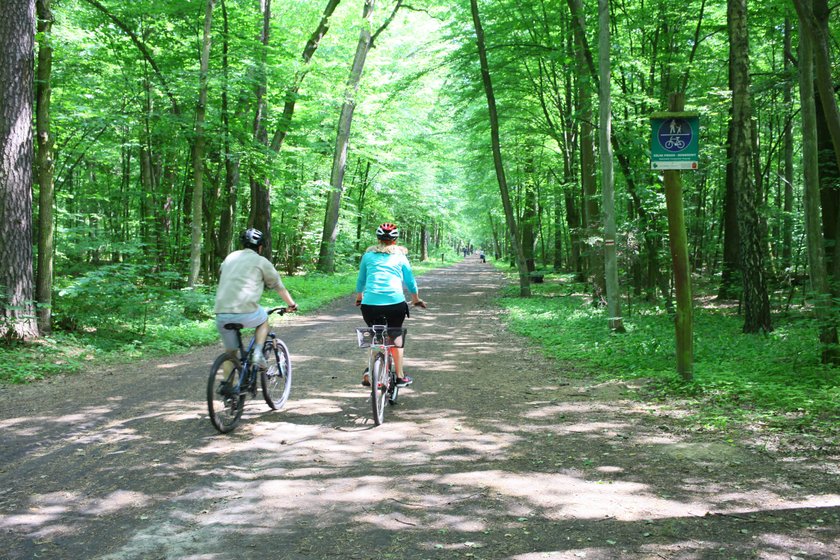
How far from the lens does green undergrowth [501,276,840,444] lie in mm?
5980

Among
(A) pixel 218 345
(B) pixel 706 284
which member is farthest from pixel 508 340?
(B) pixel 706 284

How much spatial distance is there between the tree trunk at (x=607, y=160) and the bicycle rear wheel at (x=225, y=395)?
7.91m

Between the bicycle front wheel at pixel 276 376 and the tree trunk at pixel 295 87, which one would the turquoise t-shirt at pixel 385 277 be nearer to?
the bicycle front wheel at pixel 276 376

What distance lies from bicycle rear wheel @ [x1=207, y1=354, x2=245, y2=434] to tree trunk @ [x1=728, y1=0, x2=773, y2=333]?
865cm

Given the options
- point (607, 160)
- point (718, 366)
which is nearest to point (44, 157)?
point (607, 160)

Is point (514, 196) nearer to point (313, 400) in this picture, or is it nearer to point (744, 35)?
point (744, 35)

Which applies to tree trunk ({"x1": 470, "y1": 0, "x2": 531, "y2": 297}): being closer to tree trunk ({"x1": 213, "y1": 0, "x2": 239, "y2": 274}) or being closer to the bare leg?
tree trunk ({"x1": 213, "y1": 0, "x2": 239, "y2": 274})

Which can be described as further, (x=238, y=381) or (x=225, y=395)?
(x=238, y=381)

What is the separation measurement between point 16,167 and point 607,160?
10.1 meters

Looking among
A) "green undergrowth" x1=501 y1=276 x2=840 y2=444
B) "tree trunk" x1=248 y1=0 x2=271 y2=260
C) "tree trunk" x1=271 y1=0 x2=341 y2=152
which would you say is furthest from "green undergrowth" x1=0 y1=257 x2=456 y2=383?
"green undergrowth" x1=501 y1=276 x2=840 y2=444

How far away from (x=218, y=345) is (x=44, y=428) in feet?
19.5

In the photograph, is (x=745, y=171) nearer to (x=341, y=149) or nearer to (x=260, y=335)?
(x=260, y=335)

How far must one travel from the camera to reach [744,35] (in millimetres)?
9789

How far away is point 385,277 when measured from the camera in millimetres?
6520
